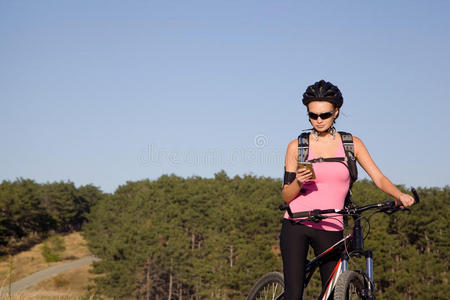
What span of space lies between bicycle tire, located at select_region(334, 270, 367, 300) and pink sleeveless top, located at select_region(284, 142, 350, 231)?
500mm

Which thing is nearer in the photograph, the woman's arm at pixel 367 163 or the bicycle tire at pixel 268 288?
the woman's arm at pixel 367 163

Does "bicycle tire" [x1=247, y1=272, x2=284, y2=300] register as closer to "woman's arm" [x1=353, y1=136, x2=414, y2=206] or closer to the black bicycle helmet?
"woman's arm" [x1=353, y1=136, x2=414, y2=206]

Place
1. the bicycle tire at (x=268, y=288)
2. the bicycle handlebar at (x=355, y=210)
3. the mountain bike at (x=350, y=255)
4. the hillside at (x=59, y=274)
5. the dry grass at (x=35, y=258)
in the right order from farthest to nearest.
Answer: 1. the dry grass at (x=35, y=258)
2. the hillside at (x=59, y=274)
3. the bicycle tire at (x=268, y=288)
4. the bicycle handlebar at (x=355, y=210)
5. the mountain bike at (x=350, y=255)

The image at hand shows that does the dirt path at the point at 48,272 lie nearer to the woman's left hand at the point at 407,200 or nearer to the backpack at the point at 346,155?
the backpack at the point at 346,155

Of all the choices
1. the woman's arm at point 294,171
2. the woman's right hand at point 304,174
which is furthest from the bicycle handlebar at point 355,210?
the woman's right hand at point 304,174

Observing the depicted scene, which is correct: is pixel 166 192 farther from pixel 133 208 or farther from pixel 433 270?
pixel 433 270

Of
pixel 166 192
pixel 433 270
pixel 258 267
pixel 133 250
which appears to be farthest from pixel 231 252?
pixel 166 192

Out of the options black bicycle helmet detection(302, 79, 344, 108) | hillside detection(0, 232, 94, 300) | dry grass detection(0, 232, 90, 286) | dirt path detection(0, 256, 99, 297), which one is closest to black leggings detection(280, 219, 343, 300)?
black bicycle helmet detection(302, 79, 344, 108)

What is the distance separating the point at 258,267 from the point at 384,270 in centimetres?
1352

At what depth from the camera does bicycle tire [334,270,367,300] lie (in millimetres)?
3787

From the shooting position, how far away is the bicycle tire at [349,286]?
3787 mm

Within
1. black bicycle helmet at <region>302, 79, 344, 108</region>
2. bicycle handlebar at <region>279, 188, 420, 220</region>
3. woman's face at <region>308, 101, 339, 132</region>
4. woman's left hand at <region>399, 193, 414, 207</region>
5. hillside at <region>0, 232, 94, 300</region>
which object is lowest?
hillside at <region>0, 232, 94, 300</region>

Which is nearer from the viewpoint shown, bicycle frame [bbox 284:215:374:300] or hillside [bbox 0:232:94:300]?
bicycle frame [bbox 284:215:374:300]

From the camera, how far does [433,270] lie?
54344mm
